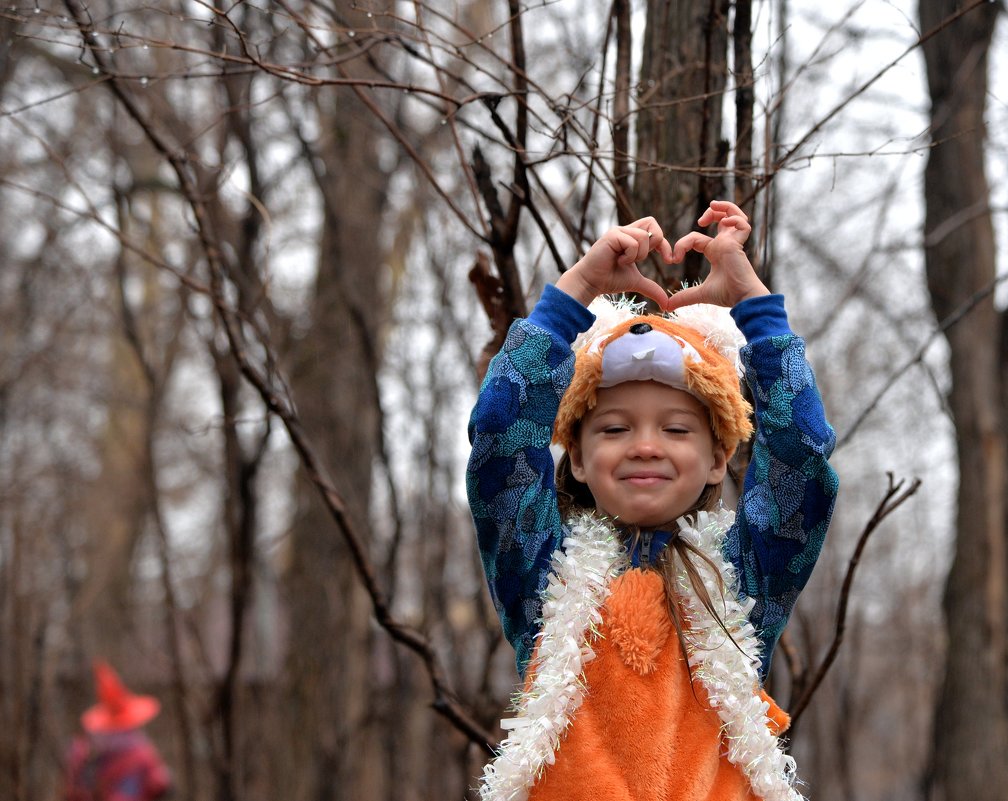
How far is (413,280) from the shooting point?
265 inches

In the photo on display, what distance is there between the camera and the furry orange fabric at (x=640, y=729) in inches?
71.3

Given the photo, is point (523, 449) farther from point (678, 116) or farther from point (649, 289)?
point (678, 116)

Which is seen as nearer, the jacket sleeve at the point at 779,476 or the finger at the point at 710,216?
the jacket sleeve at the point at 779,476

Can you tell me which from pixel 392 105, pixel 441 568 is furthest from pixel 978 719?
pixel 392 105

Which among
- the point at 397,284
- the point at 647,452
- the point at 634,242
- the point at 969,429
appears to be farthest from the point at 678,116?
the point at 397,284

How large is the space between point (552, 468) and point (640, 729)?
0.48m

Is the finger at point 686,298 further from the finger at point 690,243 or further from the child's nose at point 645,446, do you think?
the child's nose at point 645,446

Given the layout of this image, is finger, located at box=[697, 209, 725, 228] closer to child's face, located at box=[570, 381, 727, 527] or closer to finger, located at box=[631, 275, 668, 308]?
finger, located at box=[631, 275, 668, 308]

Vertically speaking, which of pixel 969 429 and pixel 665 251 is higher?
pixel 665 251

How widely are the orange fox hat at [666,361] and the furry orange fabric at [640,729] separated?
0.33 metres

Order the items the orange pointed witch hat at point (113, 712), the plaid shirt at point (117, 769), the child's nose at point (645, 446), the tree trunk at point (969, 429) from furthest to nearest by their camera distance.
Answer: the orange pointed witch hat at point (113, 712), the plaid shirt at point (117, 769), the tree trunk at point (969, 429), the child's nose at point (645, 446)

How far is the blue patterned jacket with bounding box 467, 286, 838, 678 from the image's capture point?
1896 mm

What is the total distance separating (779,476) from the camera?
6.23 ft

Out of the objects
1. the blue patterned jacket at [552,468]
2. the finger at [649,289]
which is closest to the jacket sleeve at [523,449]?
the blue patterned jacket at [552,468]
